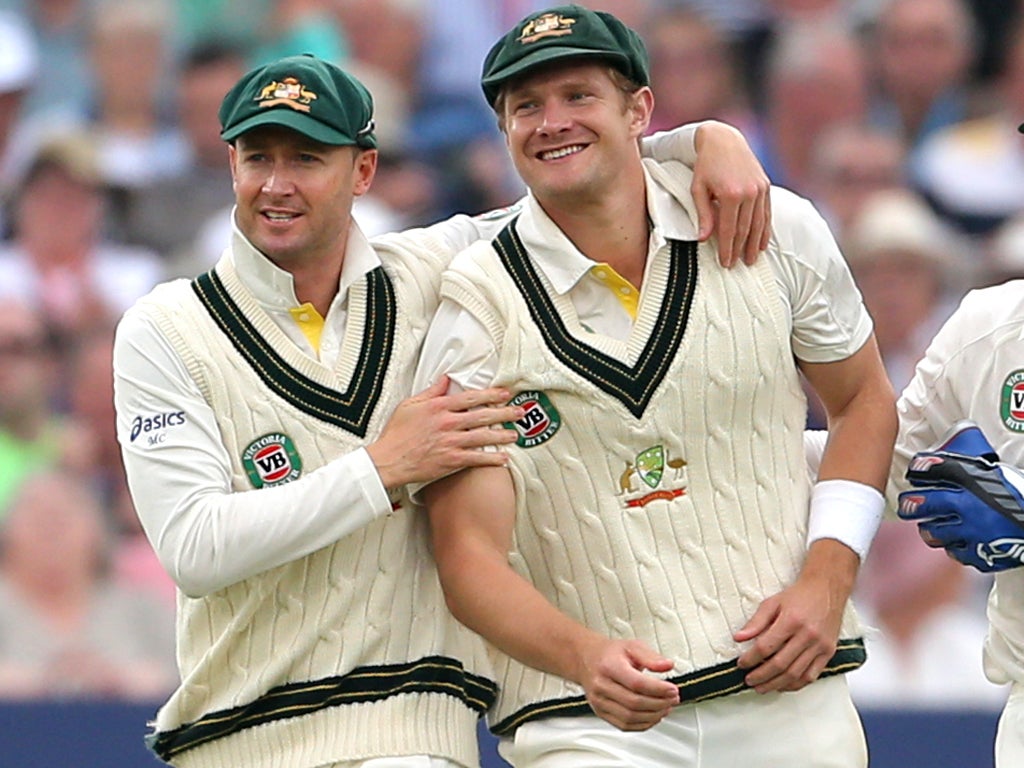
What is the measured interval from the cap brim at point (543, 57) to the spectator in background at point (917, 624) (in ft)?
10.8

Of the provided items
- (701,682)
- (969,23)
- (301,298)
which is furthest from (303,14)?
(701,682)

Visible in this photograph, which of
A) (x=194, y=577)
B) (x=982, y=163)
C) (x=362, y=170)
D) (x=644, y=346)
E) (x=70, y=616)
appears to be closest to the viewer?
(x=194, y=577)

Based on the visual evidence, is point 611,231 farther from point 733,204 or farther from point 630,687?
point 630,687

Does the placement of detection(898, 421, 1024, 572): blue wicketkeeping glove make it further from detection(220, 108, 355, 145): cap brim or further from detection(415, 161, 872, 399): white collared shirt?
detection(220, 108, 355, 145): cap brim

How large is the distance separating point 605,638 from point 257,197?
967 millimetres

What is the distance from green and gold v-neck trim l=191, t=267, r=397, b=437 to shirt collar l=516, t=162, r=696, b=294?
294mm

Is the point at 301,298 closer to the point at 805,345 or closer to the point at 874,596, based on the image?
the point at 805,345

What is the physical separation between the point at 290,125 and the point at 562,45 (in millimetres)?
483

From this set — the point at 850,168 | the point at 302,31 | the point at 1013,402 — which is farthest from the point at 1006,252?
the point at 1013,402

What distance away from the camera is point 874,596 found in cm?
671

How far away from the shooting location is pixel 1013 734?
3711 millimetres

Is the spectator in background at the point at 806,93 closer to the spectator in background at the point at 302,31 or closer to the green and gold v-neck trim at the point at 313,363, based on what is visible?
the spectator in background at the point at 302,31


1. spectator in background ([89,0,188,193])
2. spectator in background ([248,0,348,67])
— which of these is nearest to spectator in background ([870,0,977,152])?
spectator in background ([248,0,348,67])

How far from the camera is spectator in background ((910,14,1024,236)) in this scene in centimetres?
743
